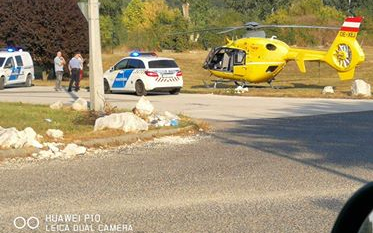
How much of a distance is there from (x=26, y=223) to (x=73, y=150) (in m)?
5.74

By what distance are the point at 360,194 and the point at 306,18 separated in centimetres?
8438

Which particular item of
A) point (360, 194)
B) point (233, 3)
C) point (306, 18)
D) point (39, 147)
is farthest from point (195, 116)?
point (233, 3)

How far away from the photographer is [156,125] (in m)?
17.5

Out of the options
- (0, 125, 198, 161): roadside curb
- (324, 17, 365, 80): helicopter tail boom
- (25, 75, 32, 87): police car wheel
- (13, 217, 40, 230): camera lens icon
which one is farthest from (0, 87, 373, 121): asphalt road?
(13, 217, 40, 230): camera lens icon

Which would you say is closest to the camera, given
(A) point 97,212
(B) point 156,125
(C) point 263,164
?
(A) point 97,212

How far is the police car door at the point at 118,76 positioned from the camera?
32219 millimetres

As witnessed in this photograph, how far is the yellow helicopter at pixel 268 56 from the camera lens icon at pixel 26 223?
2651 centimetres

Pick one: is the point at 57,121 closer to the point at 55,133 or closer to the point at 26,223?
the point at 55,133

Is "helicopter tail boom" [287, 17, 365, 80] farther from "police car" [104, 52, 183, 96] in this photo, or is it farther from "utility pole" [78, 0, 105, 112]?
"utility pole" [78, 0, 105, 112]

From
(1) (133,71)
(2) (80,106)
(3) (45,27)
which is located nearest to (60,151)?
(2) (80,106)

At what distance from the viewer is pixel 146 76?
30922mm

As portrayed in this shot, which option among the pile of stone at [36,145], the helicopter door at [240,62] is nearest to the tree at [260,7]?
the helicopter door at [240,62]

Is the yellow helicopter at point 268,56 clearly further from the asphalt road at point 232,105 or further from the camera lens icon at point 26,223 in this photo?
the camera lens icon at point 26,223

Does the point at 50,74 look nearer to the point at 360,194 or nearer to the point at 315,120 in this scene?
the point at 315,120
